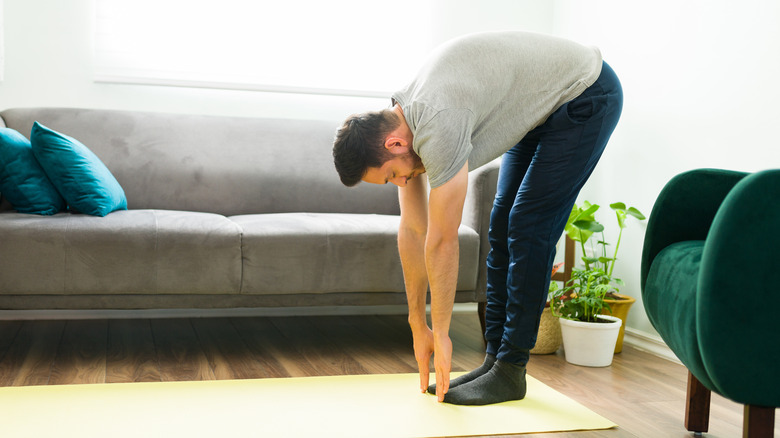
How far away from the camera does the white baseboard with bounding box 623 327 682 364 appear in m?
2.44

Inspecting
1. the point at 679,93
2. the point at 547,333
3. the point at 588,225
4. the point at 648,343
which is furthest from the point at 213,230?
the point at 679,93

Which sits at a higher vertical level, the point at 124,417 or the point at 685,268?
the point at 685,268

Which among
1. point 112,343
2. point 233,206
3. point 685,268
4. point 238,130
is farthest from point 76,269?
point 685,268

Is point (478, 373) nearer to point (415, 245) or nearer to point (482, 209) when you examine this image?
point (415, 245)

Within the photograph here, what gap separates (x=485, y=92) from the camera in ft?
5.01

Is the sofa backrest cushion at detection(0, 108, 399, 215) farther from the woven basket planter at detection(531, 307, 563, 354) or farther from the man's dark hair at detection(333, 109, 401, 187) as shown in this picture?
the man's dark hair at detection(333, 109, 401, 187)

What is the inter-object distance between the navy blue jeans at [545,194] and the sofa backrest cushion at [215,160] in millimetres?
1221

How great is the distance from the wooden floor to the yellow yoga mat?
0.10m

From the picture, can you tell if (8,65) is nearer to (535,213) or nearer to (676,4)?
(535,213)

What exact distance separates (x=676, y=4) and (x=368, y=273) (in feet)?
5.20

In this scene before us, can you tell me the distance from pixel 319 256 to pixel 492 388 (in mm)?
741

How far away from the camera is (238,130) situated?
9.32 feet

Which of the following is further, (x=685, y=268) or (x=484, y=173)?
(x=484, y=173)

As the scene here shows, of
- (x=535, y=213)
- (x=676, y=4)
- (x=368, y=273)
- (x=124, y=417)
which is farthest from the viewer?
(x=676, y=4)
